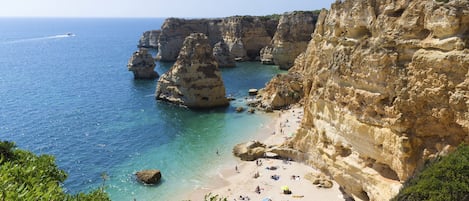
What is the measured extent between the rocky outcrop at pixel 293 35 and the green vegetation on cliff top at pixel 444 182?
74.8 meters

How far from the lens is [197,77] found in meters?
58.8

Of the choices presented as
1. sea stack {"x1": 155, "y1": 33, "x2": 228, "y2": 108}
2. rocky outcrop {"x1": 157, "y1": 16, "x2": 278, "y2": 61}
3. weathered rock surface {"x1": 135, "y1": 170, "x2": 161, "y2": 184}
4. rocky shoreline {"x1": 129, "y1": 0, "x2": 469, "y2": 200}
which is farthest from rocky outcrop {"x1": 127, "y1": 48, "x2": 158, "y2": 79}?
rocky shoreline {"x1": 129, "y1": 0, "x2": 469, "y2": 200}

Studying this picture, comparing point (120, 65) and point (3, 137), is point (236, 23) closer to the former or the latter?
point (120, 65)

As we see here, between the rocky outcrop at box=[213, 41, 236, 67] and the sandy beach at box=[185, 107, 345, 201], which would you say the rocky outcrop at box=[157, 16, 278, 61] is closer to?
the rocky outcrop at box=[213, 41, 236, 67]

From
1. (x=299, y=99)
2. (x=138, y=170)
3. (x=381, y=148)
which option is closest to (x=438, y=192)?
(x=381, y=148)

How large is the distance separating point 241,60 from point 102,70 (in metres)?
36.6

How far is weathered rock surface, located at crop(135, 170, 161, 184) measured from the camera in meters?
34.8

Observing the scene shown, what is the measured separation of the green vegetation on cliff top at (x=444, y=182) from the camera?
57.5 ft

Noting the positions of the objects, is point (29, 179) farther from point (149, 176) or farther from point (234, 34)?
point (234, 34)

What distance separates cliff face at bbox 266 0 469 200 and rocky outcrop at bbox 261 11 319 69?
63127 mm

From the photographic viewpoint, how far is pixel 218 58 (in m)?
98.6

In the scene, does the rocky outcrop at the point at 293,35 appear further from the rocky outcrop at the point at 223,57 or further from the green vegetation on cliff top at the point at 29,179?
the green vegetation on cliff top at the point at 29,179

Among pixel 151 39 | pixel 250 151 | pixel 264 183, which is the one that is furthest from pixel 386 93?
pixel 151 39

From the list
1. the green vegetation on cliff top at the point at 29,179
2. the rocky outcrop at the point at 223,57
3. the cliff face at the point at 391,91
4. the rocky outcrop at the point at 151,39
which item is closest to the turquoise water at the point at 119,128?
the rocky outcrop at the point at 223,57
